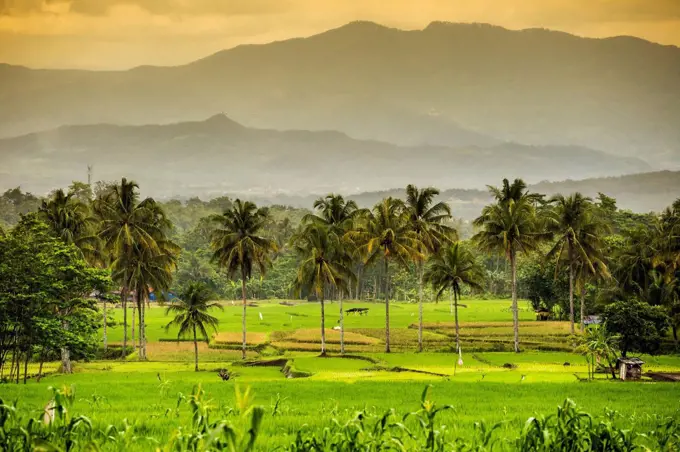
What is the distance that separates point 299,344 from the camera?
60438 mm

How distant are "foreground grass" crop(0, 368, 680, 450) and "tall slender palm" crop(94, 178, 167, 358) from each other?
79.0ft

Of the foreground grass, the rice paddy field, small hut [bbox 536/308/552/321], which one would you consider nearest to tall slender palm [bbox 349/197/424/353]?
the rice paddy field

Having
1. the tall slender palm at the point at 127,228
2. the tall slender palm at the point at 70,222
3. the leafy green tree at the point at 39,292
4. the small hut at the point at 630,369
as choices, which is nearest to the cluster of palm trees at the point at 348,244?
the tall slender palm at the point at 127,228

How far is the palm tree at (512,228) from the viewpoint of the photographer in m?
55.6

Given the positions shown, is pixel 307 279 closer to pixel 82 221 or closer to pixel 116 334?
pixel 82 221

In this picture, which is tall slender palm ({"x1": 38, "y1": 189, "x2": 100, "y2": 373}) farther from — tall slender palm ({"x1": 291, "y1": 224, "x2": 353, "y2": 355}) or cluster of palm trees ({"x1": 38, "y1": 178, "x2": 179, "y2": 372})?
tall slender palm ({"x1": 291, "y1": 224, "x2": 353, "y2": 355})

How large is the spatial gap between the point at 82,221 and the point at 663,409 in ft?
140

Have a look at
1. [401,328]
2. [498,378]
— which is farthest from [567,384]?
[401,328]

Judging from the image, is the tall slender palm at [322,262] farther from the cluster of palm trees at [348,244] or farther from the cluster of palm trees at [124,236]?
the cluster of palm trees at [124,236]

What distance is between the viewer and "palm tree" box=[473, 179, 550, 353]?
55594 mm

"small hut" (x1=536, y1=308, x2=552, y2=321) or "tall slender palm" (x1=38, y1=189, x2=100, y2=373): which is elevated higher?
"tall slender palm" (x1=38, y1=189, x2=100, y2=373)

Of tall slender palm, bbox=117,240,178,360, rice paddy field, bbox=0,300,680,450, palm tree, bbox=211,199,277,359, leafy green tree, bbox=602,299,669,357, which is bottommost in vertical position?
rice paddy field, bbox=0,300,680,450

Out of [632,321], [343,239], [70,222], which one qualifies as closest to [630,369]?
[632,321]

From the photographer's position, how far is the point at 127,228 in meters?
53.6
